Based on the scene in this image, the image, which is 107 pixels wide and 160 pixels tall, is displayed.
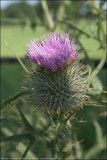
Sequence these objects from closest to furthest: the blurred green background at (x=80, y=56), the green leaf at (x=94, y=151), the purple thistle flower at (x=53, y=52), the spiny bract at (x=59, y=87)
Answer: the purple thistle flower at (x=53, y=52)
the spiny bract at (x=59, y=87)
the blurred green background at (x=80, y=56)
the green leaf at (x=94, y=151)

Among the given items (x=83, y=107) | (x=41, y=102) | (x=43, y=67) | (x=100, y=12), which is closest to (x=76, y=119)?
(x=83, y=107)

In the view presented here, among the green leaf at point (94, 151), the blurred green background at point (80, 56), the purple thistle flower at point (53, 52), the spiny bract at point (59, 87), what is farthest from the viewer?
the green leaf at point (94, 151)

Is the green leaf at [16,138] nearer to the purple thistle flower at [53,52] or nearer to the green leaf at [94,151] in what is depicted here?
the purple thistle flower at [53,52]

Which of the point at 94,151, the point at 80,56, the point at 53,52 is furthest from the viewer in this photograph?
the point at 94,151

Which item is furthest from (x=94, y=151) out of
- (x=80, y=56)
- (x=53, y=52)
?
(x=53, y=52)

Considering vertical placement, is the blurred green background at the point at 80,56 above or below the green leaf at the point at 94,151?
above

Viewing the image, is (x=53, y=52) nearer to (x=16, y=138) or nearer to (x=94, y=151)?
(x=16, y=138)

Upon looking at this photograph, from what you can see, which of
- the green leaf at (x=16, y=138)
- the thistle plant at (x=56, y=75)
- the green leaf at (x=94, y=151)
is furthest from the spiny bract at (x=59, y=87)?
the green leaf at (x=94, y=151)

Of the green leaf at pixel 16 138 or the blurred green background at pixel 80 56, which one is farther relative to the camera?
the blurred green background at pixel 80 56
